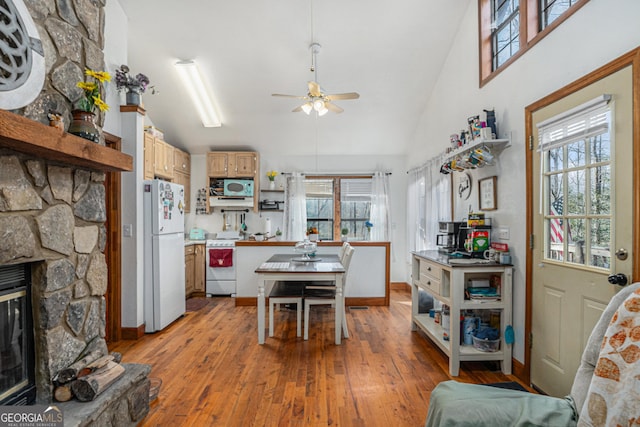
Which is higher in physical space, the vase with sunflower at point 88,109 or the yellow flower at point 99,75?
the yellow flower at point 99,75

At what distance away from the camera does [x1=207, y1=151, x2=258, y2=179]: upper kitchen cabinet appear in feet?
18.5

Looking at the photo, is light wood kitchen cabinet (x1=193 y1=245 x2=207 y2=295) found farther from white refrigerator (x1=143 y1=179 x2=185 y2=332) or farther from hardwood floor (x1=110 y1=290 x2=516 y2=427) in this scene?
white refrigerator (x1=143 y1=179 x2=185 y2=332)

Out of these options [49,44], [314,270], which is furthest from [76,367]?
[314,270]

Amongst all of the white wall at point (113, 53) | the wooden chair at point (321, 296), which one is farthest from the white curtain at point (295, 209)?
the white wall at point (113, 53)

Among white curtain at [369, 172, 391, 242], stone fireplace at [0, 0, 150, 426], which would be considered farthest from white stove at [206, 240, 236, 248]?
stone fireplace at [0, 0, 150, 426]

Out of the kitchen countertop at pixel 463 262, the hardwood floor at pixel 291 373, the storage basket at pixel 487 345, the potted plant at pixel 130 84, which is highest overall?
the potted plant at pixel 130 84

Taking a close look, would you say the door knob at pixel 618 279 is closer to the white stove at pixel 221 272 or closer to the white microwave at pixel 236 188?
the white stove at pixel 221 272

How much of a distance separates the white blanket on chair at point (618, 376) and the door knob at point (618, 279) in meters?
0.55

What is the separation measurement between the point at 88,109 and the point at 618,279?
116 inches

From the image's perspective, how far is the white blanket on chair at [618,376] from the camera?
102 centimetres

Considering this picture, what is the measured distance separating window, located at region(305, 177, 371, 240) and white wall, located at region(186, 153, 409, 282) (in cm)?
23

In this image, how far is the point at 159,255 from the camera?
11.3 ft

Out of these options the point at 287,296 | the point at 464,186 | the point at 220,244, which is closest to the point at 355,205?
the point at 220,244

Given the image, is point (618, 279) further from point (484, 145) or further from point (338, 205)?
point (338, 205)
